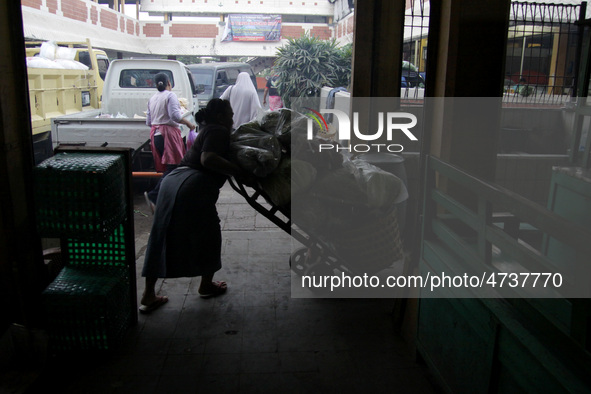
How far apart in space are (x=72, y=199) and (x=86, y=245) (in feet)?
1.93

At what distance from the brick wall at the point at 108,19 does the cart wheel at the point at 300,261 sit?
2254cm

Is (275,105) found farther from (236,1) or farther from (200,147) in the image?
(236,1)

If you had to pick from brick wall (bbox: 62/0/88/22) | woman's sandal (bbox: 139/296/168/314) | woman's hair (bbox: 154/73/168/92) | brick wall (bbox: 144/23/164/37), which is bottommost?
woman's sandal (bbox: 139/296/168/314)

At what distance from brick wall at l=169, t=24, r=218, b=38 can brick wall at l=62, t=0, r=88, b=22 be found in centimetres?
1035

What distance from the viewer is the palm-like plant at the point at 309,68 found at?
13336mm

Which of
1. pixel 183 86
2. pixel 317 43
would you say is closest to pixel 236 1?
pixel 317 43

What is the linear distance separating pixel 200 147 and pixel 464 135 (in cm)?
199

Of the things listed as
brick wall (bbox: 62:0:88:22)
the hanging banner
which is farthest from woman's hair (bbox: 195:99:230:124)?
the hanging banner

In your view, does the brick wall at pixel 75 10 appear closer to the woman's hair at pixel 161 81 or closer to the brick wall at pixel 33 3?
the brick wall at pixel 33 3

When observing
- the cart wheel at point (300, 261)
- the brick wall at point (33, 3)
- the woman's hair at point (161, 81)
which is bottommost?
the cart wheel at point (300, 261)

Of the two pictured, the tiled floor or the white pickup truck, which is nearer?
the tiled floor

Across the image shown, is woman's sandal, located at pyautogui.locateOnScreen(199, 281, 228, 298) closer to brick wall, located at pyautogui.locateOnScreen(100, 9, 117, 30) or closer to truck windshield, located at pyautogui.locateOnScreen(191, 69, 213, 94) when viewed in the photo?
truck windshield, located at pyautogui.locateOnScreen(191, 69, 213, 94)

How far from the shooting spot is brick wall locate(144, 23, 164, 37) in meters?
30.6

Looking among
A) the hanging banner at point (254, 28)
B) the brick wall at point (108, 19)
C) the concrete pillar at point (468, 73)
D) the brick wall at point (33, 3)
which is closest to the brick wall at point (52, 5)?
the brick wall at point (33, 3)
